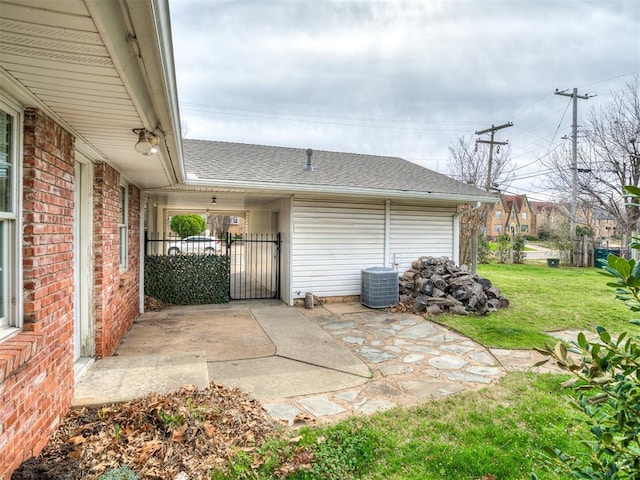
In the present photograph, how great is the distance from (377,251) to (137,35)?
7.83 meters

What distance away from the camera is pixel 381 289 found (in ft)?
26.3

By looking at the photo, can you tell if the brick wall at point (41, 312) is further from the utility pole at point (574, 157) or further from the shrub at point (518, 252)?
the utility pole at point (574, 157)

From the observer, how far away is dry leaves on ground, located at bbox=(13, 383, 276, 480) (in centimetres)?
235

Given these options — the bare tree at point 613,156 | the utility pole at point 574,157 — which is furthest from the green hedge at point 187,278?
the utility pole at point 574,157

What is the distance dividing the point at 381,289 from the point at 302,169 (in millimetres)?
3571

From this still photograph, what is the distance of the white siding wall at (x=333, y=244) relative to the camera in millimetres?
8211

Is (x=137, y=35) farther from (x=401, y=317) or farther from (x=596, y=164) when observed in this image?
(x=596, y=164)

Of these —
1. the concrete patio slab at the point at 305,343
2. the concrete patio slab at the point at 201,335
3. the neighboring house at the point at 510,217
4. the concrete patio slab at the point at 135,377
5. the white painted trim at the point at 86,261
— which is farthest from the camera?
the neighboring house at the point at 510,217

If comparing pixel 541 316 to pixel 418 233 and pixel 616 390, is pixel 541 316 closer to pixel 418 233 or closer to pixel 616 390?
pixel 418 233

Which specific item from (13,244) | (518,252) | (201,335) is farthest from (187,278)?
(518,252)

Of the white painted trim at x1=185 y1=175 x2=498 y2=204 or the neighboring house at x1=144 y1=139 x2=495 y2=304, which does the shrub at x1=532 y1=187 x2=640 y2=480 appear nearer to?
the white painted trim at x1=185 y1=175 x2=498 y2=204

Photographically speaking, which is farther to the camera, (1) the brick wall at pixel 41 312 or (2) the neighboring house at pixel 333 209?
(2) the neighboring house at pixel 333 209

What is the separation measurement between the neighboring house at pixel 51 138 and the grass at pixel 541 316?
14.6ft

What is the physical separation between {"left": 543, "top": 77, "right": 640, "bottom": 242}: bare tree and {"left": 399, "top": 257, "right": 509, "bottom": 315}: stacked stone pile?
10131 mm
